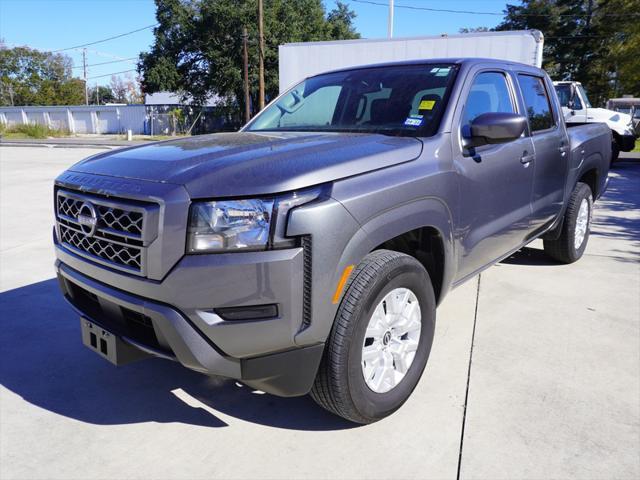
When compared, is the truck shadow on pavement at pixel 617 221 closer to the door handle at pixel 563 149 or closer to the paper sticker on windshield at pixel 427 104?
the door handle at pixel 563 149

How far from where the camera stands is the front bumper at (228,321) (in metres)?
2.06

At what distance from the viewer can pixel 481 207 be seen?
327 cm

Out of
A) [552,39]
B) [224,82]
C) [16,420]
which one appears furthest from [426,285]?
[552,39]

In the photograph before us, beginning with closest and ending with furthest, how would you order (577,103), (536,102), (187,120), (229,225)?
(229,225) → (536,102) → (577,103) → (187,120)

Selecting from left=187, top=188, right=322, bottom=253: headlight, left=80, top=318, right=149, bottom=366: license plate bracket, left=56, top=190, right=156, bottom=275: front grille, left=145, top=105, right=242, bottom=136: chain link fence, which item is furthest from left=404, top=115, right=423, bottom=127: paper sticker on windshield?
left=145, top=105, right=242, bottom=136: chain link fence

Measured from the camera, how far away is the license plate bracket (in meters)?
2.42

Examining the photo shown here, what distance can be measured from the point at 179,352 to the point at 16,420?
4.24 ft

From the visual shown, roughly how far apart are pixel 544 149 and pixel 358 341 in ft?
8.73

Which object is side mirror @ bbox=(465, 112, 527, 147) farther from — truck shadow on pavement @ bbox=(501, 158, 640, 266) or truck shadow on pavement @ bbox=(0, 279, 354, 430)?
truck shadow on pavement @ bbox=(501, 158, 640, 266)

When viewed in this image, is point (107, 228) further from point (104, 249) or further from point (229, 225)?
point (229, 225)

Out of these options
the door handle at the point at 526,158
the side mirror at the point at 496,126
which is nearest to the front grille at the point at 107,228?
the side mirror at the point at 496,126

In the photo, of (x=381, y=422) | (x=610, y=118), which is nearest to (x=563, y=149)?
(x=381, y=422)

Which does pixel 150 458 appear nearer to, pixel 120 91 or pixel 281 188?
pixel 281 188

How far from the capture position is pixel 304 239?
6.88 feet
